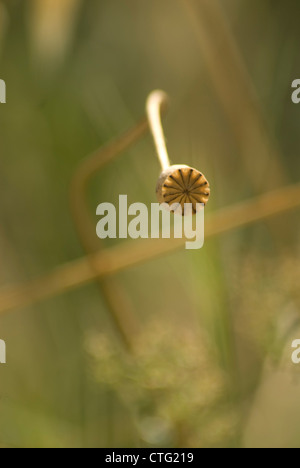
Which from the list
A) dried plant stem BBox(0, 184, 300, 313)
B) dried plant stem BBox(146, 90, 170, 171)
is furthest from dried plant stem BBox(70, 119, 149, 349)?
dried plant stem BBox(146, 90, 170, 171)

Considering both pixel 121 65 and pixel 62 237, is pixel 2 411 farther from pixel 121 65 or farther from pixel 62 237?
pixel 121 65

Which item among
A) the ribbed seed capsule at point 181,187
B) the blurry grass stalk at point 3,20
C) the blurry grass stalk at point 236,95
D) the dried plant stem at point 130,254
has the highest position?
the blurry grass stalk at point 3,20

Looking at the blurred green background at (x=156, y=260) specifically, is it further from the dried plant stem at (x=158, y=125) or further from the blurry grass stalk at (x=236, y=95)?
the dried plant stem at (x=158, y=125)

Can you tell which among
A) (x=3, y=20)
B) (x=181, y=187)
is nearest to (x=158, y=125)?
(x=181, y=187)

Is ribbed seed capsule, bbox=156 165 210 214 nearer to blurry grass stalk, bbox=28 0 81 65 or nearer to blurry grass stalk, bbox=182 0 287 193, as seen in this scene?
blurry grass stalk, bbox=182 0 287 193

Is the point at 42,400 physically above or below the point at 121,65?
below

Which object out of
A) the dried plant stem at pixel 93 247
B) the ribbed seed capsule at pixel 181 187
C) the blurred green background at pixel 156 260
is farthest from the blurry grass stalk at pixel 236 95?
the ribbed seed capsule at pixel 181 187

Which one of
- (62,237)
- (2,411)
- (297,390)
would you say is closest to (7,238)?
(62,237)
